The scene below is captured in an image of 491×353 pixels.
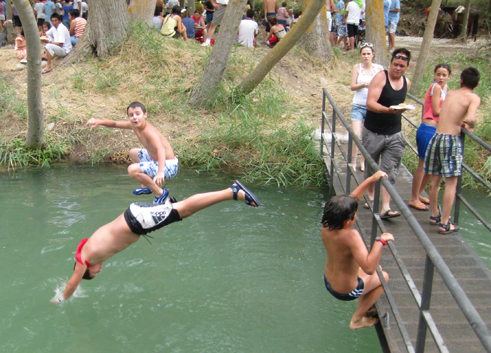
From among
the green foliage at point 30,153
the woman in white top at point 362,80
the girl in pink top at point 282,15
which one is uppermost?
the girl in pink top at point 282,15

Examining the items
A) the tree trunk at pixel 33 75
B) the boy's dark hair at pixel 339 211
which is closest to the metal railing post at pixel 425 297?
the boy's dark hair at pixel 339 211

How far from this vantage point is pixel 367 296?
3.91 metres

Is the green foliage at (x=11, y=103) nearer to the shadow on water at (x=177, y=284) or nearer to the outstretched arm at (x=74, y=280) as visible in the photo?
the shadow on water at (x=177, y=284)

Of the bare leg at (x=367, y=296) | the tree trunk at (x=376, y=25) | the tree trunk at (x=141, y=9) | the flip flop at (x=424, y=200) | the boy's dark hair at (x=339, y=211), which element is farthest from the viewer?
the tree trunk at (x=141, y=9)

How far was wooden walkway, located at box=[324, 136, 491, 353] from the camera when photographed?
11.5 feet

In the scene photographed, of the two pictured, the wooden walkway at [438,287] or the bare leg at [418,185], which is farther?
the bare leg at [418,185]

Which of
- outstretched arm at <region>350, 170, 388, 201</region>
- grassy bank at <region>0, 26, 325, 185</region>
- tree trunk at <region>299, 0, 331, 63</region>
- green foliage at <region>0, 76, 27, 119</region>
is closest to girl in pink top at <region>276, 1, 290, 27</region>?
tree trunk at <region>299, 0, 331, 63</region>

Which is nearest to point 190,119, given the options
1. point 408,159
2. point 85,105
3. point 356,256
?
point 85,105

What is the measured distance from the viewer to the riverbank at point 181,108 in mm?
8727

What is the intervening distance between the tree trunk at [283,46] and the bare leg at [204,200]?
493cm

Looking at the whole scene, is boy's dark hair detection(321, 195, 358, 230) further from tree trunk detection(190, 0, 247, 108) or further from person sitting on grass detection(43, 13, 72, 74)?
person sitting on grass detection(43, 13, 72, 74)

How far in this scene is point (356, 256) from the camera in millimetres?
3523

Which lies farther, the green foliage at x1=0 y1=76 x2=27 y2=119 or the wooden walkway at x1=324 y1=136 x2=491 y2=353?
the green foliage at x1=0 y1=76 x2=27 y2=119

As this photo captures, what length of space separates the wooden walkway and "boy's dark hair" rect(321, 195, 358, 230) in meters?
0.84
